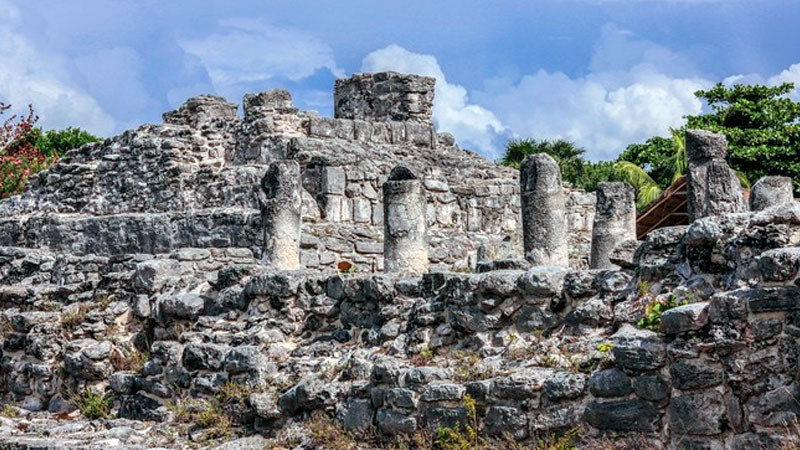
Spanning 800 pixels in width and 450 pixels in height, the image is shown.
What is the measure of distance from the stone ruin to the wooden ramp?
3.48ft

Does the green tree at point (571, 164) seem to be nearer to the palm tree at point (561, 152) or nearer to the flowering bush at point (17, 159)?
the palm tree at point (561, 152)

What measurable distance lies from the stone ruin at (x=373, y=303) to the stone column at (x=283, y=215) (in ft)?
0.07

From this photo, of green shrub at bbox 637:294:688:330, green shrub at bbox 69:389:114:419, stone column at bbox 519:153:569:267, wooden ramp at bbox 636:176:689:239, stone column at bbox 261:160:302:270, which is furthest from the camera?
wooden ramp at bbox 636:176:689:239

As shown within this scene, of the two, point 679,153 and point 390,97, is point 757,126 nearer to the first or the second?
point 679,153

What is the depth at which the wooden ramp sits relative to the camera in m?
15.9

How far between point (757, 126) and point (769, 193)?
18033mm

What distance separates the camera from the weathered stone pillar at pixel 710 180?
408 inches

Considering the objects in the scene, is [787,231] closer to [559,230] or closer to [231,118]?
[559,230]

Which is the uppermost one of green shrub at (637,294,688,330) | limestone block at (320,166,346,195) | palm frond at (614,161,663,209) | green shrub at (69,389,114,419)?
palm frond at (614,161,663,209)

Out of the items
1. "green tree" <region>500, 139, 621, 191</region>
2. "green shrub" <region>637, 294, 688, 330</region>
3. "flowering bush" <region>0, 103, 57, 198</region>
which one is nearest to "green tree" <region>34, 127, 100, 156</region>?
"flowering bush" <region>0, 103, 57, 198</region>

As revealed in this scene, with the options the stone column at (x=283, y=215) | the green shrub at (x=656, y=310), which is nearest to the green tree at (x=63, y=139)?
the stone column at (x=283, y=215)

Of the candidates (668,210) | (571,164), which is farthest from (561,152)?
(668,210)

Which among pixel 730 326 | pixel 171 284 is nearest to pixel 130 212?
pixel 171 284

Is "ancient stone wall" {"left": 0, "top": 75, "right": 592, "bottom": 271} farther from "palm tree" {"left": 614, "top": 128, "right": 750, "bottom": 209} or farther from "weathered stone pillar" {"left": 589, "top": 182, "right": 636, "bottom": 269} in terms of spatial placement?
"palm tree" {"left": 614, "top": 128, "right": 750, "bottom": 209}
